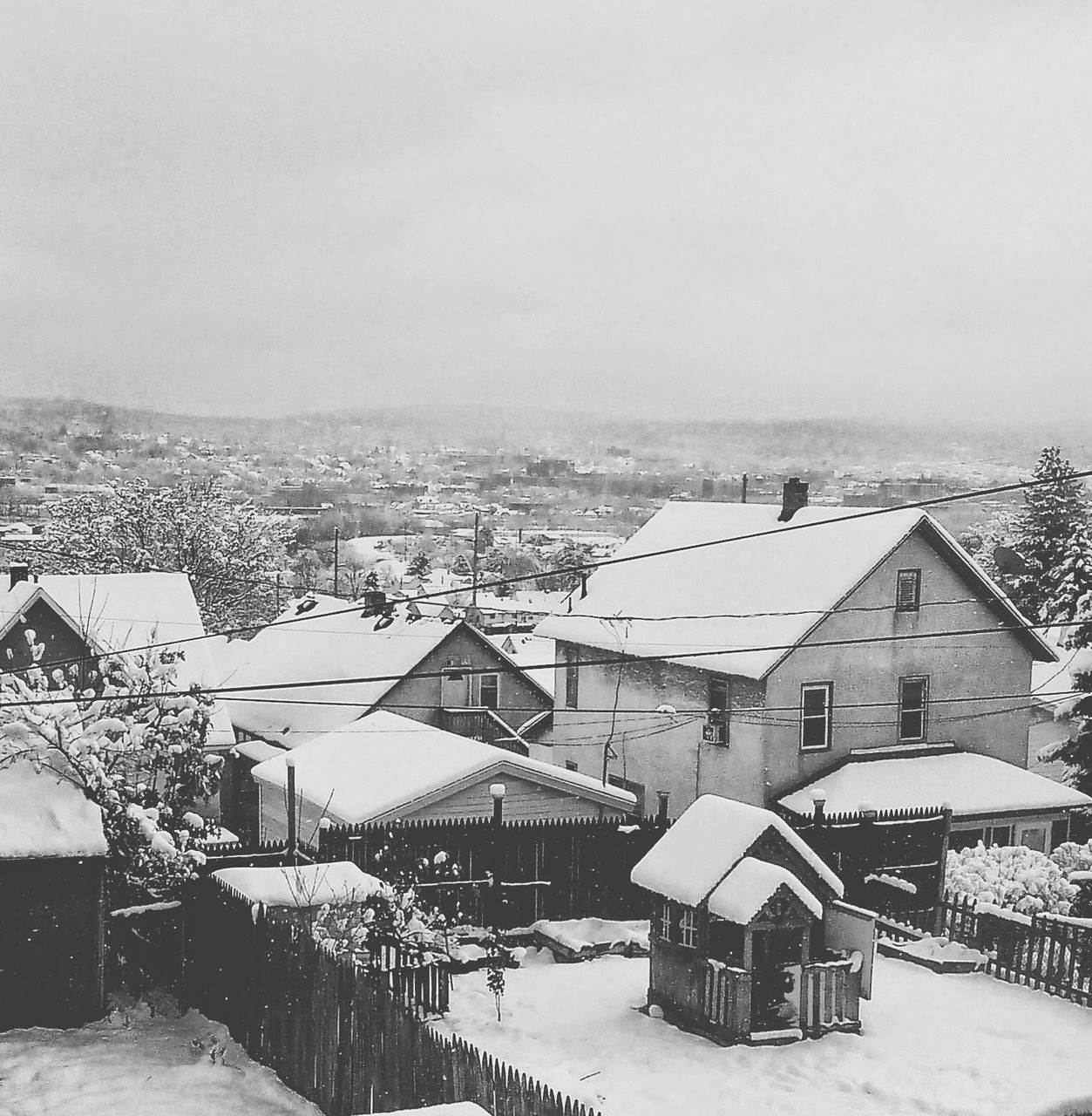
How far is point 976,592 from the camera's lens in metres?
27.8

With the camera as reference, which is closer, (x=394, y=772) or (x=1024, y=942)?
(x=1024, y=942)

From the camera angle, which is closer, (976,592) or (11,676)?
(11,676)

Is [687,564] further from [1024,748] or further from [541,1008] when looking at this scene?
[541,1008]

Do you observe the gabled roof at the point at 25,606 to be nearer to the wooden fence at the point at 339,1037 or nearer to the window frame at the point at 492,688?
the window frame at the point at 492,688

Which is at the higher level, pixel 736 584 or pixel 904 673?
pixel 736 584

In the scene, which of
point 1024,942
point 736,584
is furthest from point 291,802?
point 736,584

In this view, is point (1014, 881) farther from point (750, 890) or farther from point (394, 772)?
point (394, 772)

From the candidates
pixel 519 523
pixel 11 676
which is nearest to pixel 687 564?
pixel 519 523

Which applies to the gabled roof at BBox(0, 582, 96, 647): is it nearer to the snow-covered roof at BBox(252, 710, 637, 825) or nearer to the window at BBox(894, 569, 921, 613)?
the snow-covered roof at BBox(252, 710, 637, 825)

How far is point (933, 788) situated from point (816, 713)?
2682mm

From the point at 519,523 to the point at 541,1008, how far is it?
3337cm

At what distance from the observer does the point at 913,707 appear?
2728 centimetres

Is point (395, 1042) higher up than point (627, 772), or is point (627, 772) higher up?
point (395, 1042)

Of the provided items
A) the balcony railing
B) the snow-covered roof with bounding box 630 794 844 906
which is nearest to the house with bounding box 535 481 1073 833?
the balcony railing
